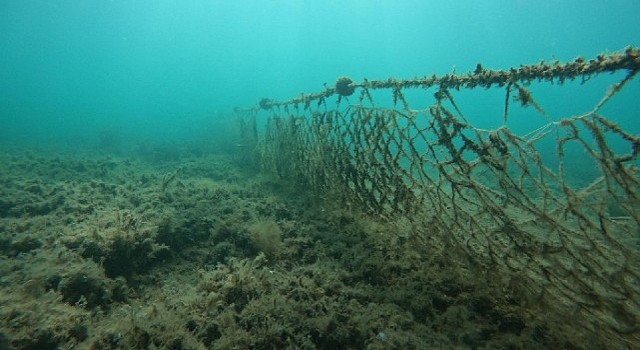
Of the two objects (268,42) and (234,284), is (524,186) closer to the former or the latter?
(234,284)

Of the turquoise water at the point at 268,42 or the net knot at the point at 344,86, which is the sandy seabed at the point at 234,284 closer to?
the net knot at the point at 344,86

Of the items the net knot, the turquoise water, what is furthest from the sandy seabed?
the turquoise water

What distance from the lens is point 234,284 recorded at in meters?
3.62

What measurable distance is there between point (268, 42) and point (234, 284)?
183 meters

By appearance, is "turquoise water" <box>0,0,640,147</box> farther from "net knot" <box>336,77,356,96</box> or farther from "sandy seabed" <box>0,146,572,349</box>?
"sandy seabed" <box>0,146,572,349</box>

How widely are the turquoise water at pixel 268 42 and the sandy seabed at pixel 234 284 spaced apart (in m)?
93.4

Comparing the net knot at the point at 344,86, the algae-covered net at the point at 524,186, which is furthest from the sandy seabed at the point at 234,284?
the net knot at the point at 344,86

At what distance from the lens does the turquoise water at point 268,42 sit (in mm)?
102812

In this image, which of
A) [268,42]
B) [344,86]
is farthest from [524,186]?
[268,42]

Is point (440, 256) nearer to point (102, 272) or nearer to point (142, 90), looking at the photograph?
point (102, 272)

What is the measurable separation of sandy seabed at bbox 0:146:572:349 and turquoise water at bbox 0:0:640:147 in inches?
3677

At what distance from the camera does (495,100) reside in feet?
469

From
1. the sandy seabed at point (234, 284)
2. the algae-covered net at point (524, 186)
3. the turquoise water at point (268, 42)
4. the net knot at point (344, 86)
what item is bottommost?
the sandy seabed at point (234, 284)

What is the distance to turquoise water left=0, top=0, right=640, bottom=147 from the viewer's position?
102812 mm
